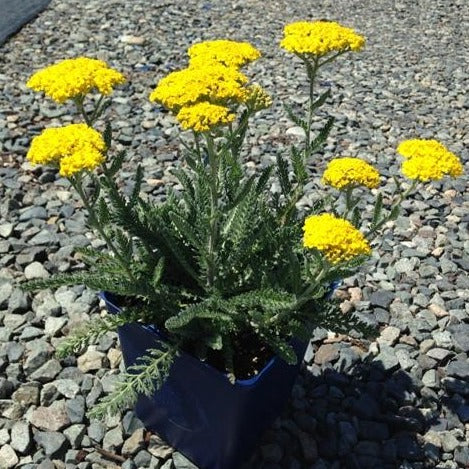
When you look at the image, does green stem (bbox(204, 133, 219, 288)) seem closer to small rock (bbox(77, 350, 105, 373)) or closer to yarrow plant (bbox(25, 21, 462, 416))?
yarrow plant (bbox(25, 21, 462, 416))

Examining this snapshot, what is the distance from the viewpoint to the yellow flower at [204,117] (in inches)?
65.2

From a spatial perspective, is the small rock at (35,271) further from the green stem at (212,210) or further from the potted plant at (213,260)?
the green stem at (212,210)

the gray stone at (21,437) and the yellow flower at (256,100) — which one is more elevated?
the yellow flower at (256,100)

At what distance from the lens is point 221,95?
1.75 m

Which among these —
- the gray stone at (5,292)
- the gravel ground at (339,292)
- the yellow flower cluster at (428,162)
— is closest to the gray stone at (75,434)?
the gravel ground at (339,292)

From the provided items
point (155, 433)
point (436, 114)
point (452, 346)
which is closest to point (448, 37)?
point (436, 114)

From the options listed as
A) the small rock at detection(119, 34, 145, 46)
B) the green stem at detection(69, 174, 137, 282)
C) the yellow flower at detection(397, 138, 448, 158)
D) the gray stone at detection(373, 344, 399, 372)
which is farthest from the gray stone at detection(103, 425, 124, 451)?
the small rock at detection(119, 34, 145, 46)

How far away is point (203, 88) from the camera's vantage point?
174cm

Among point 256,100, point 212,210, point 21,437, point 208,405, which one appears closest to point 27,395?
point 21,437

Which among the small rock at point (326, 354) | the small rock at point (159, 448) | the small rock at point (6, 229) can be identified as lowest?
the small rock at point (326, 354)

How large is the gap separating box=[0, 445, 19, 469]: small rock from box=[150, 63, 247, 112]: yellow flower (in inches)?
56.0

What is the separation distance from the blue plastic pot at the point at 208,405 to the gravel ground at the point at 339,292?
0.11 metres

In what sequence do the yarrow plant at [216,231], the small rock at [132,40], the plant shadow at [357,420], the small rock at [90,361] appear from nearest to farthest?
the yarrow plant at [216,231] < the plant shadow at [357,420] < the small rock at [90,361] < the small rock at [132,40]

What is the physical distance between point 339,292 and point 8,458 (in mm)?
1689
